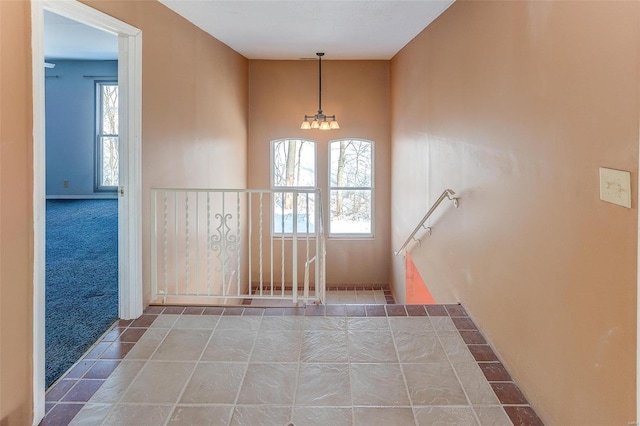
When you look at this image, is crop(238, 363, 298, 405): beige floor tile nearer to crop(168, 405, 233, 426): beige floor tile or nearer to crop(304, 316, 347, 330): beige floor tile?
crop(168, 405, 233, 426): beige floor tile

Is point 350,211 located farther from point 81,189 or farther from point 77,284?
point 81,189

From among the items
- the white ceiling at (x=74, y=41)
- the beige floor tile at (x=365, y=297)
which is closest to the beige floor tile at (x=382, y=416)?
the beige floor tile at (x=365, y=297)

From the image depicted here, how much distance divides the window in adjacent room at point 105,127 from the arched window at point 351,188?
4.24 metres

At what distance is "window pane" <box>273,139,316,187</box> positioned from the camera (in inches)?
276

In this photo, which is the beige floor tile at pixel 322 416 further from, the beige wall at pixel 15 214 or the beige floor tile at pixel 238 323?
the beige wall at pixel 15 214

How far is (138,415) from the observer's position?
2055 millimetres

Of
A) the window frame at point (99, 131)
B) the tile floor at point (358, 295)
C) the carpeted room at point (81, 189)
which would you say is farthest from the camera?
the window frame at point (99, 131)

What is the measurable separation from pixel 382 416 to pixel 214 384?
2.96ft

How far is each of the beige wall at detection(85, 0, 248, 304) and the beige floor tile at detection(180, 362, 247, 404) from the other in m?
1.14

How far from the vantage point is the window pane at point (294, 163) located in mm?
7000

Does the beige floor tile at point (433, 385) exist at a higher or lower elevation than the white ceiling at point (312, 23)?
lower

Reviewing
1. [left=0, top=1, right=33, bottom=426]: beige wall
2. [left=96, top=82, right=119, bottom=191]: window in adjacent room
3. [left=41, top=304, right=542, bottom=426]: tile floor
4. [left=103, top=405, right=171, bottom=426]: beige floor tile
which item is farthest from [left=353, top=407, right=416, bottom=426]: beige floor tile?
[left=96, top=82, right=119, bottom=191]: window in adjacent room

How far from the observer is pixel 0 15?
5.71 ft

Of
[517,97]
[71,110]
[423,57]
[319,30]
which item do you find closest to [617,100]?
[517,97]
